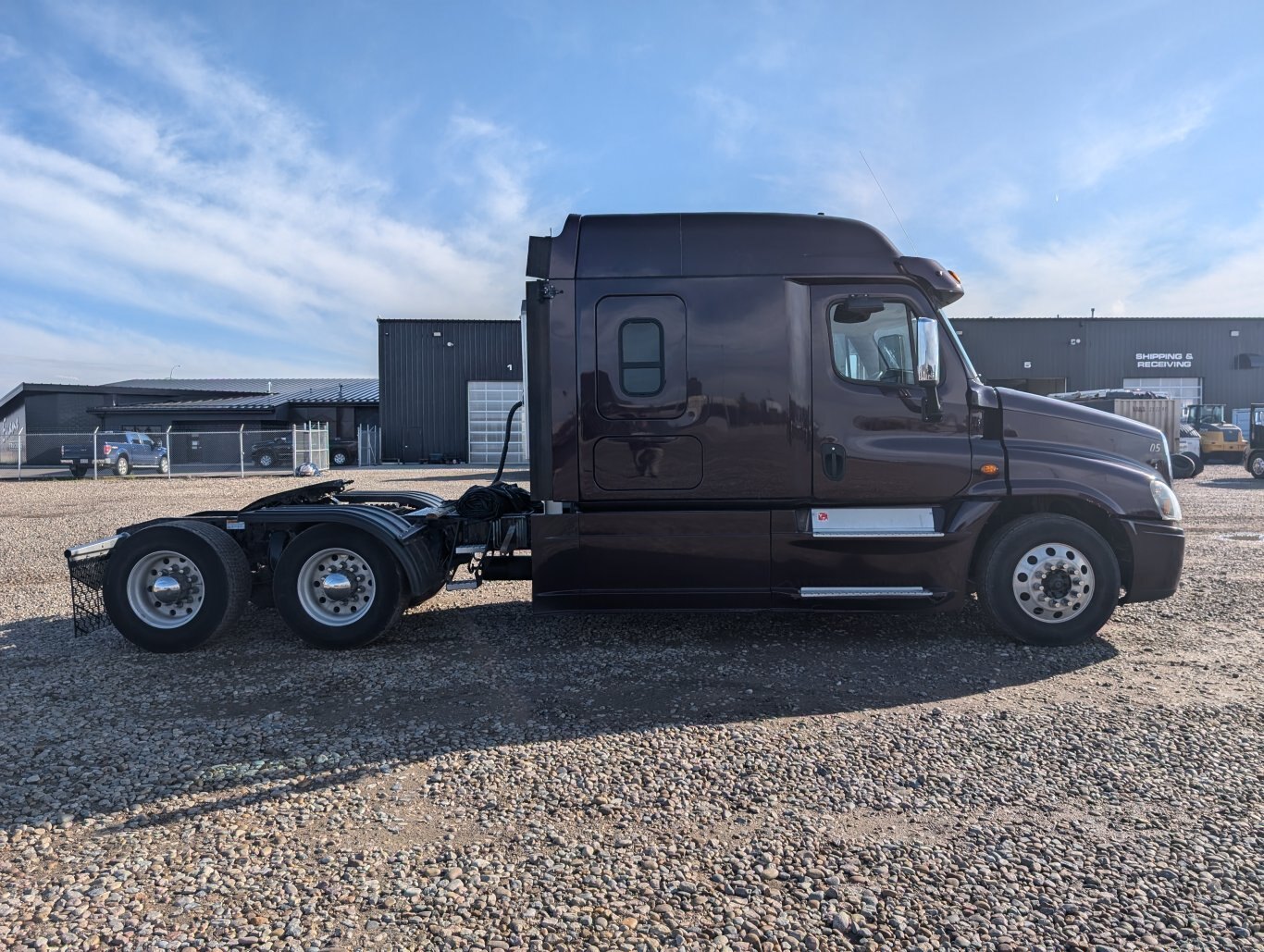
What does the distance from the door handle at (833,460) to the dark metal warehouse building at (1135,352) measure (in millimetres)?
35305

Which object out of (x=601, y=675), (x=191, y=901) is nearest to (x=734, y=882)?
(x=191, y=901)

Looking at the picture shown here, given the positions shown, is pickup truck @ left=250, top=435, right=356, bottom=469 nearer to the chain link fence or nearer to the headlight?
the chain link fence

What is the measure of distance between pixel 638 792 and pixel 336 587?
3.13 m

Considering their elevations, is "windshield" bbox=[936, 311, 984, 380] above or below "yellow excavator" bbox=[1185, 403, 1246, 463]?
below

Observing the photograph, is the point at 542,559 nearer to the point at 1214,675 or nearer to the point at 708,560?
the point at 708,560

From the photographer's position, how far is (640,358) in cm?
538

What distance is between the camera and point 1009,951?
2.33 metres

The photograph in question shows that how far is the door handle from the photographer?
17.7 feet

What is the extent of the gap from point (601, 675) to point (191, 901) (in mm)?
2698

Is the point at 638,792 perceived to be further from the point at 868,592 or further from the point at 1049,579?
the point at 1049,579

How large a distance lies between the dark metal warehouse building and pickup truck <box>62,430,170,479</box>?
34768 mm

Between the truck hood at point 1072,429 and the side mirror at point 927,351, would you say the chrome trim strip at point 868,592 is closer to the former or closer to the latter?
the truck hood at point 1072,429

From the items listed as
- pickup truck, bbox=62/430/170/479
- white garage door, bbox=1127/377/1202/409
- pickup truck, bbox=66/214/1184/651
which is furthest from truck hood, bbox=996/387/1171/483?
white garage door, bbox=1127/377/1202/409

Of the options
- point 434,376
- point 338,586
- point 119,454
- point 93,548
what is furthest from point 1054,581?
point 434,376
